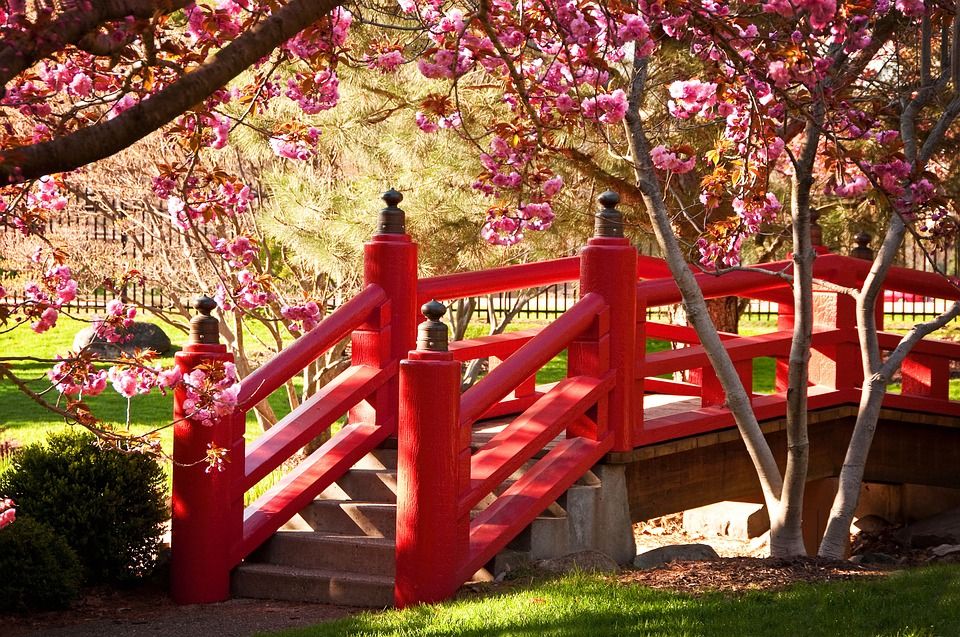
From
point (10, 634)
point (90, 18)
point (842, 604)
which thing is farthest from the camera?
Result: point (10, 634)

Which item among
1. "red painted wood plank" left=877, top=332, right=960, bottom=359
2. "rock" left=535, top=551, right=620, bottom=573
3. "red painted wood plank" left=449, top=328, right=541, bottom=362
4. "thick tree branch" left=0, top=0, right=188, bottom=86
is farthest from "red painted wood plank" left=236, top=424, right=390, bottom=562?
"red painted wood plank" left=877, top=332, right=960, bottom=359

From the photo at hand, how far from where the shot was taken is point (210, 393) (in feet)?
15.6

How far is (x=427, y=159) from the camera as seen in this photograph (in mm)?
10234

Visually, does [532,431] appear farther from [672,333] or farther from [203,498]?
[672,333]

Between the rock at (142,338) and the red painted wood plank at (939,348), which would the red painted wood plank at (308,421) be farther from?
the rock at (142,338)

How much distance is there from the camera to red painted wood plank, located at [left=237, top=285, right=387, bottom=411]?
6.28 metres

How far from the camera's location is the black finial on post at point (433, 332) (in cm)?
567

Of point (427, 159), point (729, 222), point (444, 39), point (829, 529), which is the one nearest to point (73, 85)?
point (444, 39)

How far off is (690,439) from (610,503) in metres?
0.78

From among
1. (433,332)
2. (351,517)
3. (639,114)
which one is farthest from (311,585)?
(639,114)

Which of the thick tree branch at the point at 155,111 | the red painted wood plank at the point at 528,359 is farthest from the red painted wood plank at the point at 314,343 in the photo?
the thick tree branch at the point at 155,111

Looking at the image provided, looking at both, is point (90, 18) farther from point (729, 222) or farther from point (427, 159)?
point (427, 159)

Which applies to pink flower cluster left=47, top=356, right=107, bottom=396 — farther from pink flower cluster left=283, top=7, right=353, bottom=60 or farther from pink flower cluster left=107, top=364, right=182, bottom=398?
pink flower cluster left=283, top=7, right=353, bottom=60

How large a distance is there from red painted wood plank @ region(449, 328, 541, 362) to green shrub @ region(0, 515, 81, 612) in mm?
2317
